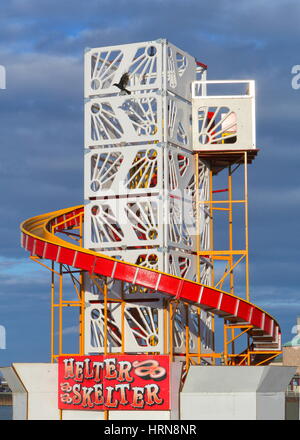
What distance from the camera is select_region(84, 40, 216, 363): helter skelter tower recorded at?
6969 cm

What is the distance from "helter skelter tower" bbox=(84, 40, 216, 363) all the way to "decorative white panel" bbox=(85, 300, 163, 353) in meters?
0.07

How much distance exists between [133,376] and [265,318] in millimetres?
9860

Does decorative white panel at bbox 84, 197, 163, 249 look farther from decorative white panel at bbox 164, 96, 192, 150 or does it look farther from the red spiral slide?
decorative white panel at bbox 164, 96, 192, 150

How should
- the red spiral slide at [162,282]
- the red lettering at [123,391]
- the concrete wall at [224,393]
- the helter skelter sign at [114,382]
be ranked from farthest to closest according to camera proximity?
the red lettering at [123,391] < the red spiral slide at [162,282] < the concrete wall at [224,393] < the helter skelter sign at [114,382]

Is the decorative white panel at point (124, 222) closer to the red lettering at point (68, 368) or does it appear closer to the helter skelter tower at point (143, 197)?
the helter skelter tower at point (143, 197)

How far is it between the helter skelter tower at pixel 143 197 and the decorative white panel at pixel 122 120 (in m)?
0.07

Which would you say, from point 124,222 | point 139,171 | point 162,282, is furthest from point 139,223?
point 162,282

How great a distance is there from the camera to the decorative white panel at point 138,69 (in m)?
70.8

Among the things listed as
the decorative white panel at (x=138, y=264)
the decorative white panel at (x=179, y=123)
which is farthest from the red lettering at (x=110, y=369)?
the decorative white panel at (x=179, y=123)

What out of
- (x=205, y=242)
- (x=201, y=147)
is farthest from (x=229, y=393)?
(x=201, y=147)

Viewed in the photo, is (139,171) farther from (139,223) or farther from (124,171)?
(139,223)

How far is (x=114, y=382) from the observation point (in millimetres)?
66250

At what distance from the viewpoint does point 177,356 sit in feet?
229

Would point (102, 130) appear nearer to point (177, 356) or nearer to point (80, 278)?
point (80, 278)
